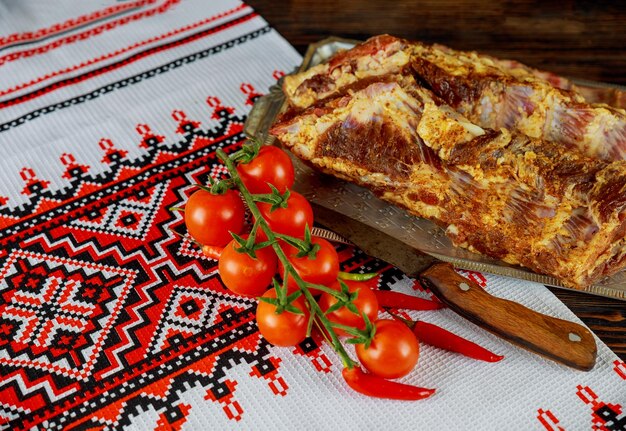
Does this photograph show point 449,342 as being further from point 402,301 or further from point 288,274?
point 288,274

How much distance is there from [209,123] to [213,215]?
0.83m

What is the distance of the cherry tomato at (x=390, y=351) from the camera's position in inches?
86.3

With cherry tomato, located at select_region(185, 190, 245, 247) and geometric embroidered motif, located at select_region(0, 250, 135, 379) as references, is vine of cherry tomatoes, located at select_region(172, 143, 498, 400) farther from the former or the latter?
geometric embroidered motif, located at select_region(0, 250, 135, 379)

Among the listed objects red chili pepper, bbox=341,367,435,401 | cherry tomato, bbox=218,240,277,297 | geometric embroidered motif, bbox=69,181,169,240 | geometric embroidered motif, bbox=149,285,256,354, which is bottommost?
red chili pepper, bbox=341,367,435,401

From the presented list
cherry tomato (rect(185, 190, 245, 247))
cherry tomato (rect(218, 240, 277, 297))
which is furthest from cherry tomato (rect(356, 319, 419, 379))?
cherry tomato (rect(185, 190, 245, 247))

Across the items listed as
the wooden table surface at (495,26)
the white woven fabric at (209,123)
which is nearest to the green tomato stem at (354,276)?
the white woven fabric at (209,123)

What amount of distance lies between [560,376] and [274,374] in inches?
33.0

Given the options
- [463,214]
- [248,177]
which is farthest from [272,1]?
[463,214]

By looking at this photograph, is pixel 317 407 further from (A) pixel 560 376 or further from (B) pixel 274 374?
(A) pixel 560 376

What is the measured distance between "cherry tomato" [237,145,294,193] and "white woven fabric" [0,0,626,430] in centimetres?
52

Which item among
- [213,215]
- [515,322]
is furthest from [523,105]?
[213,215]

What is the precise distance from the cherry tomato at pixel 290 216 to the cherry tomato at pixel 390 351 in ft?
1.45

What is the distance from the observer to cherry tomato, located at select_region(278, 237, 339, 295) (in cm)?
233

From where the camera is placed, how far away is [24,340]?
8.14 ft
